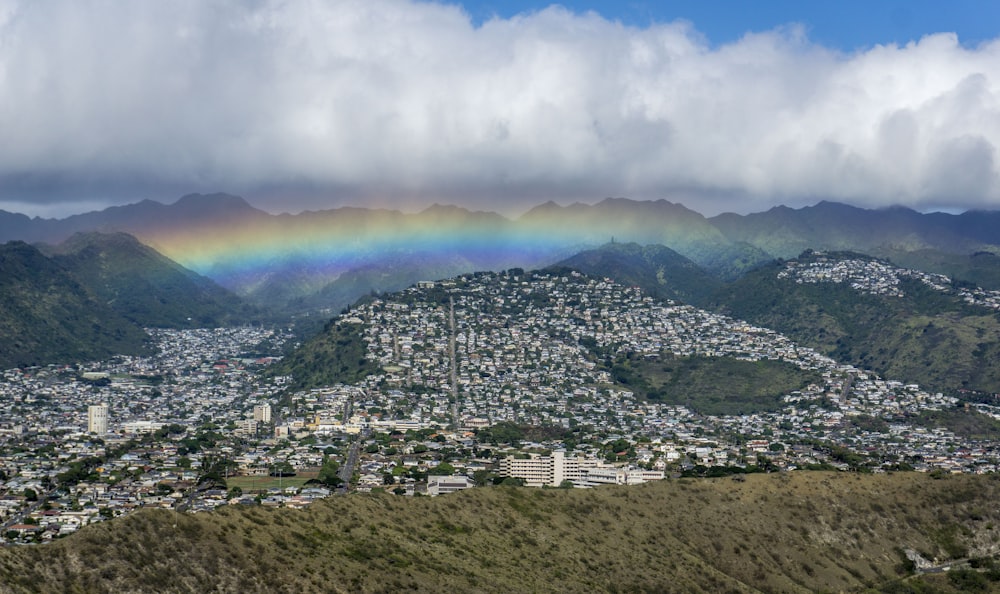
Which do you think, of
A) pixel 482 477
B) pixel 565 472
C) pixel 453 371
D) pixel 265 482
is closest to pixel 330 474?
pixel 265 482

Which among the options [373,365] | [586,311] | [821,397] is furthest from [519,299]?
[821,397]

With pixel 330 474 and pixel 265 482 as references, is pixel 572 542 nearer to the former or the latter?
pixel 330 474

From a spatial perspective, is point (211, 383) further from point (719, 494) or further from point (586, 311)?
point (719, 494)

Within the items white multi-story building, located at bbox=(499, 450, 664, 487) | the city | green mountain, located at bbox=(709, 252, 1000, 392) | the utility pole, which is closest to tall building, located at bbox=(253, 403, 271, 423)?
the city

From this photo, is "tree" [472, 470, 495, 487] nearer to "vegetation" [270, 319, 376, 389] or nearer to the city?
the city

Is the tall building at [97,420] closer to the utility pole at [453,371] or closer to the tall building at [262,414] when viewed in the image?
Answer: the tall building at [262,414]

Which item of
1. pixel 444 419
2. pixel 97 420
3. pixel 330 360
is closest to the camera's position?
pixel 97 420
